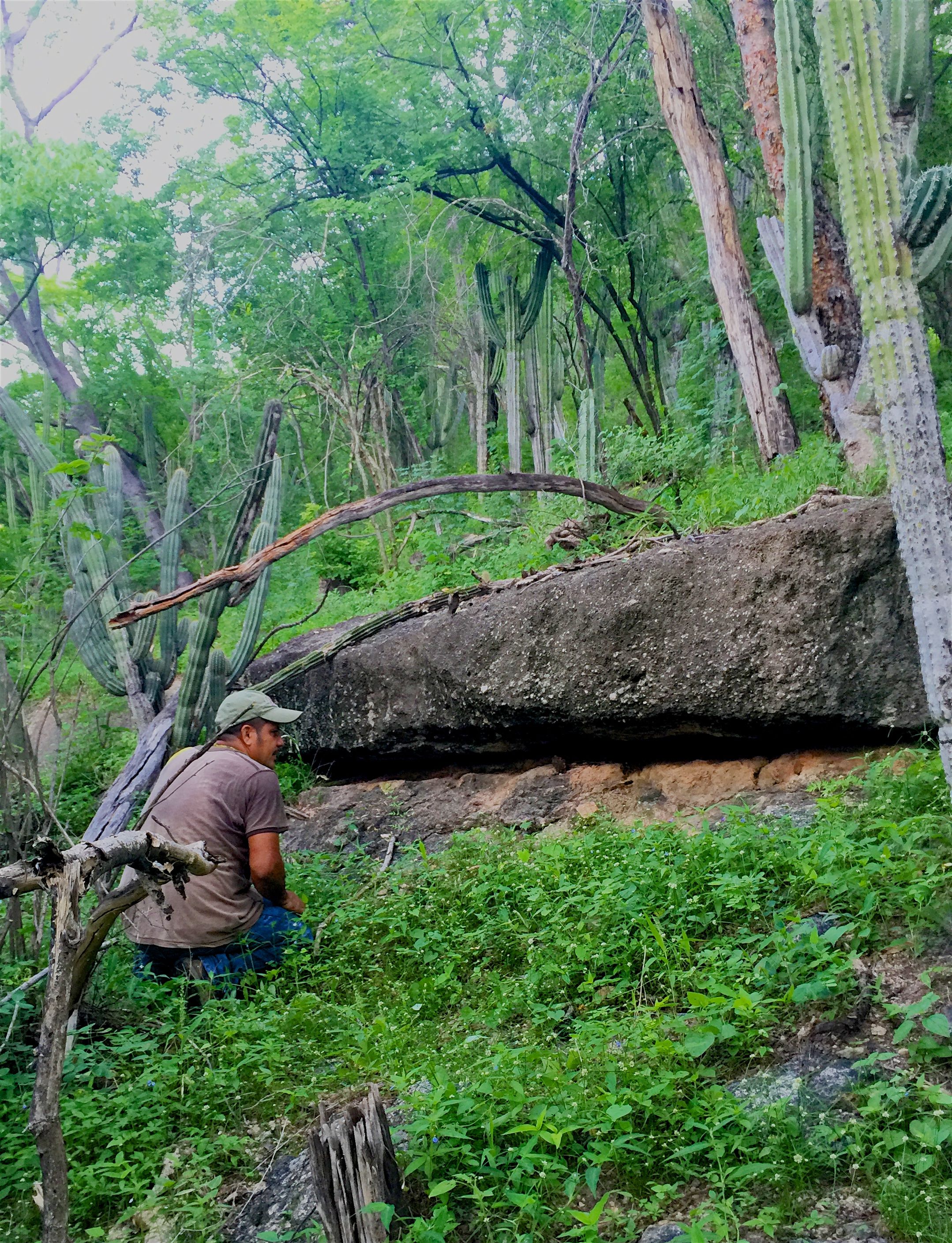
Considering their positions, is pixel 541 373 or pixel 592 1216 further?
pixel 541 373

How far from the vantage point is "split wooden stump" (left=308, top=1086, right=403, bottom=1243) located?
101 inches

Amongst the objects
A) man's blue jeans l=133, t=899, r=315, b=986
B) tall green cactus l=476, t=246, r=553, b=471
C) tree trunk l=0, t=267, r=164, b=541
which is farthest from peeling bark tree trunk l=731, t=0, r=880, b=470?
→ tree trunk l=0, t=267, r=164, b=541

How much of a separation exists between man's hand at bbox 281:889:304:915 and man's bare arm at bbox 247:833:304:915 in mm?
67

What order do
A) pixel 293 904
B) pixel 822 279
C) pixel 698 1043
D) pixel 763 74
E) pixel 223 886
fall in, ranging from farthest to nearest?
pixel 763 74 → pixel 822 279 → pixel 293 904 → pixel 223 886 → pixel 698 1043

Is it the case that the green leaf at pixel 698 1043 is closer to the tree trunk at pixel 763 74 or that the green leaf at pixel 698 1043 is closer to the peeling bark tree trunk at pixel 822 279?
the peeling bark tree trunk at pixel 822 279

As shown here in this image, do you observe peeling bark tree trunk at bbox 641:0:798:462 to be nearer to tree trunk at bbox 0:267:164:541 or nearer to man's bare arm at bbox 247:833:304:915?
man's bare arm at bbox 247:833:304:915

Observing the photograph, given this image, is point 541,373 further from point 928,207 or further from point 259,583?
point 928,207

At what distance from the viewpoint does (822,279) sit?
7.91m

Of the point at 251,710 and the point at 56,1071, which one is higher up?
the point at 251,710

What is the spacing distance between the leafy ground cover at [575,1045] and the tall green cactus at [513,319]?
Result: 7962mm

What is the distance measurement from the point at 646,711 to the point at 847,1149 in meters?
3.11

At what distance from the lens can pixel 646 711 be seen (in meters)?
5.55

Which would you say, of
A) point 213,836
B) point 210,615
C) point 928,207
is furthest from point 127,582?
point 928,207

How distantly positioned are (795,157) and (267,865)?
4864 mm
